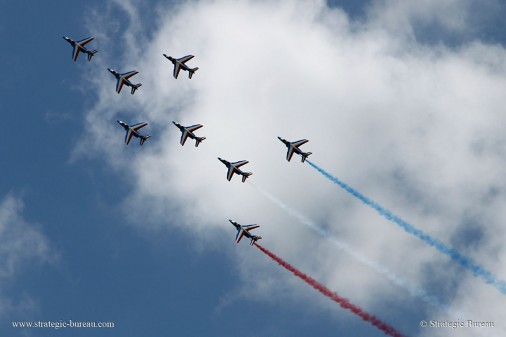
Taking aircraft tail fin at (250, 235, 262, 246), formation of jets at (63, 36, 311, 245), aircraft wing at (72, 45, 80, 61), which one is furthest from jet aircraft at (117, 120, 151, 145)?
aircraft tail fin at (250, 235, 262, 246)

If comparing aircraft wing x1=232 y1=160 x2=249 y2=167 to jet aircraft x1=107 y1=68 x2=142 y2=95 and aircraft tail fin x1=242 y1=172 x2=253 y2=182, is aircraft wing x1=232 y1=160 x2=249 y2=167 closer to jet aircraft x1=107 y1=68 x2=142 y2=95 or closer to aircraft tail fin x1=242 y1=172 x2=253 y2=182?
aircraft tail fin x1=242 y1=172 x2=253 y2=182

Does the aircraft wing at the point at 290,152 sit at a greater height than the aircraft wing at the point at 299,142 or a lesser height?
Result: lesser

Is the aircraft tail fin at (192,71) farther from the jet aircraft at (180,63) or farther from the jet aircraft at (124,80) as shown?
the jet aircraft at (124,80)

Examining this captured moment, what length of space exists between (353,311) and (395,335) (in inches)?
414

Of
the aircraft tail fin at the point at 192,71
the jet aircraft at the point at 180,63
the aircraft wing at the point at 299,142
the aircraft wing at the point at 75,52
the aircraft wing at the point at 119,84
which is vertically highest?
the jet aircraft at the point at 180,63

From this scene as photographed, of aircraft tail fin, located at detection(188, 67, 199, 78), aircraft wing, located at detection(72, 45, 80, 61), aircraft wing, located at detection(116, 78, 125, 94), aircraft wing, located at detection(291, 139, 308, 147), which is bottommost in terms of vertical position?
aircraft wing, located at detection(291, 139, 308, 147)

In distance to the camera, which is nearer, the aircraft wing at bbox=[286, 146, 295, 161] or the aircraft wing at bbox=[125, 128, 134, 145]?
the aircraft wing at bbox=[286, 146, 295, 161]

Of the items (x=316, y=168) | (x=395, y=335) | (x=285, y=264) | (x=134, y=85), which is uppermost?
(x=134, y=85)

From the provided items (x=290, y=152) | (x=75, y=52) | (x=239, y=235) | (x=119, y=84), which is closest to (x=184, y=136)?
(x=119, y=84)

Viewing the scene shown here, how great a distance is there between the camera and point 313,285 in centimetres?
15250

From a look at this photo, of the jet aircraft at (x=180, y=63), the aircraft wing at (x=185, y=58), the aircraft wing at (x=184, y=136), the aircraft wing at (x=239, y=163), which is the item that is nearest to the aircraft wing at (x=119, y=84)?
the jet aircraft at (x=180, y=63)

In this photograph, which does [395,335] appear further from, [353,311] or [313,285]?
[313,285]

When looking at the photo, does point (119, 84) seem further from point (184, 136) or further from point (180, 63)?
point (184, 136)

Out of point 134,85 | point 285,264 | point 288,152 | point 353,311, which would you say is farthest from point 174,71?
point 353,311
